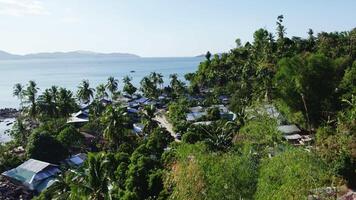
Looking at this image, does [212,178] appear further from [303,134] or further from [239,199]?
[303,134]

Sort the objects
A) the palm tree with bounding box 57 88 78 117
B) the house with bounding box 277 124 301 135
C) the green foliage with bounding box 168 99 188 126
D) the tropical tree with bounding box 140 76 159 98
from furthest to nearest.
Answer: the tropical tree with bounding box 140 76 159 98 → the palm tree with bounding box 57 88 78 117 → the green foliage with bounding box 168 99 188 126 → the house with bounding box 277 124 301 135

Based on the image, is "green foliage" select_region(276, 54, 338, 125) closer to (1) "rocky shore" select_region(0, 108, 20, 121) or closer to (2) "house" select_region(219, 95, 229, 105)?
(2) "house" select_region(219, 95, 229, 105)

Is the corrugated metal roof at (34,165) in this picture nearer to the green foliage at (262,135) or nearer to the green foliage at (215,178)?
the green foliage at (262,135)

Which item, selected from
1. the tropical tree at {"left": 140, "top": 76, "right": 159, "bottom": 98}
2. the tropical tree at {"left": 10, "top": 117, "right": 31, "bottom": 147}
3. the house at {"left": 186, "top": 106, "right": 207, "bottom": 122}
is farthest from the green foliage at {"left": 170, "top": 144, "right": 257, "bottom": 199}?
the tropical tree at {"left": 140, "top": 76, "right": 159, "bottom": 98}

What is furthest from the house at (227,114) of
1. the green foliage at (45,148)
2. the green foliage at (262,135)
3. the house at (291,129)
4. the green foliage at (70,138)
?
the green foliage at (262,135)

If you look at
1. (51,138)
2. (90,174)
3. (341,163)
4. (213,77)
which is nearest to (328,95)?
(341,163)

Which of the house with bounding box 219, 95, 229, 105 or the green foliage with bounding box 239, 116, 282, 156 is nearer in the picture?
the green foliage with bounding box 239, 116, 282, 156

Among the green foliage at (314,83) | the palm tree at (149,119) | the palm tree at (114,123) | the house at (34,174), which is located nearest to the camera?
the green foliage at (314,83)
